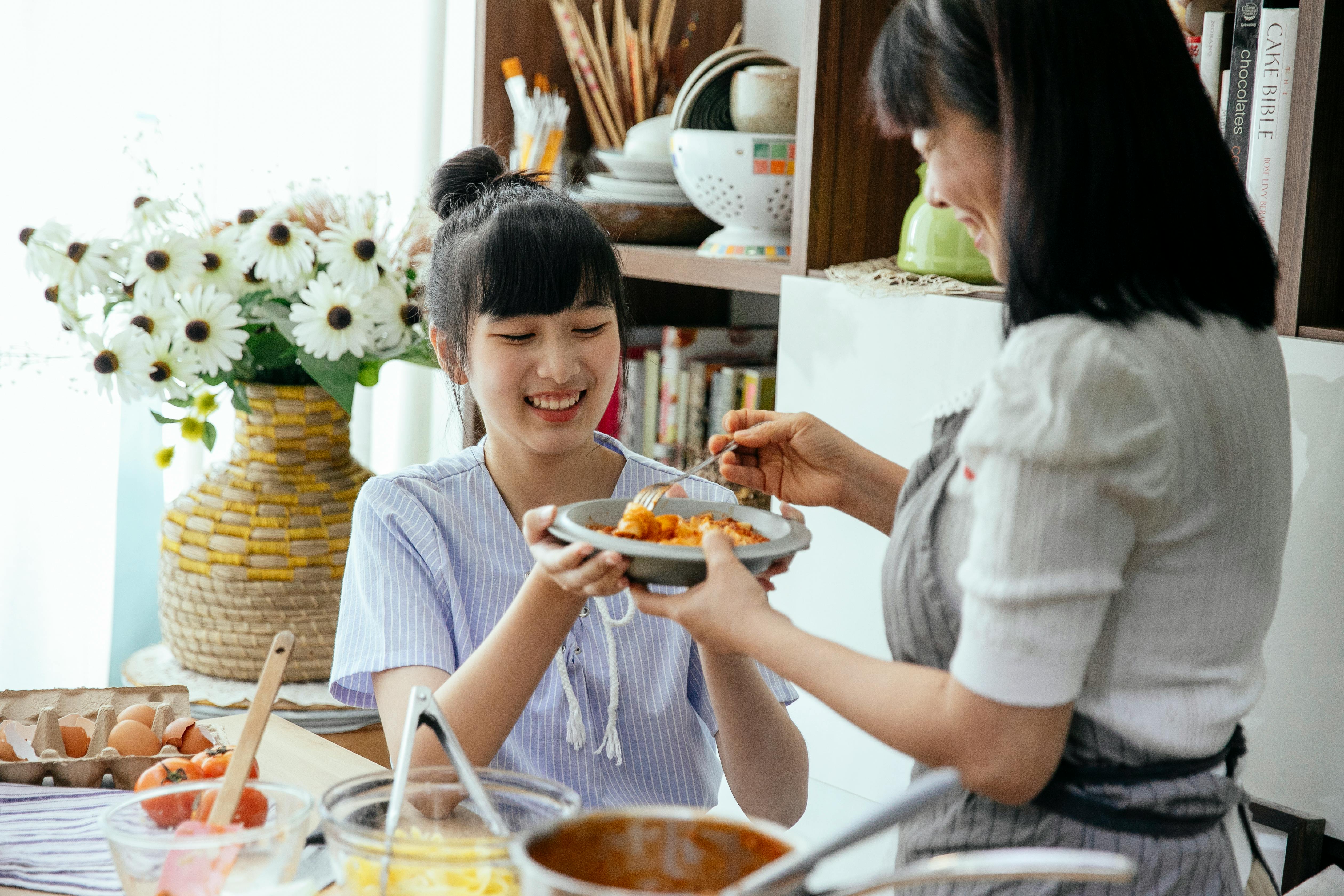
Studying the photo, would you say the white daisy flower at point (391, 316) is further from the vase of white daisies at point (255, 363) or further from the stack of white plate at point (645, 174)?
the stack of white plate at point (645, 174)

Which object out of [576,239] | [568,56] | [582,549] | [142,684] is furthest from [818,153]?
[142,684]

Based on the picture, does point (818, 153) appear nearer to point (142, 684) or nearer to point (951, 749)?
point (951, 749)

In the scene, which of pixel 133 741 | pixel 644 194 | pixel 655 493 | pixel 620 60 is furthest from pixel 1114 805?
pixel 620 60

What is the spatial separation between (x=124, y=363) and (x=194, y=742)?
704 mm

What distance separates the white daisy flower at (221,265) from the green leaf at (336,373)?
0.13 metres

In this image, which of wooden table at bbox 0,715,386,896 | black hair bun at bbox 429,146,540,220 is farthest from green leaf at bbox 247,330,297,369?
wooden table at bbox 0,715,386,896

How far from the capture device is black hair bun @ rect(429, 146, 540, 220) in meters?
1.52

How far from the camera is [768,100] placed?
1.87m

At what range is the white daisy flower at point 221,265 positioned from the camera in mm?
1730

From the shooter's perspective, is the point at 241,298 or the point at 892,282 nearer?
the point at 892,282

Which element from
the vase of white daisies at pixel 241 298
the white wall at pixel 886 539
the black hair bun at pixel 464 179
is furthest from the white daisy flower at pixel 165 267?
the white wall at pixel 886 539

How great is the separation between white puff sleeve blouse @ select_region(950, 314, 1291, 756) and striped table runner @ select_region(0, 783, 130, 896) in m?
0.72

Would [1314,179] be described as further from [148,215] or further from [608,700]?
[148,215]

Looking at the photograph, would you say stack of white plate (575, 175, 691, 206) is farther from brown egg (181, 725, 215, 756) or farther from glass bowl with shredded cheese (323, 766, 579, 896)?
glass bowl with shredded cheese (323, 766, 579, 896)
